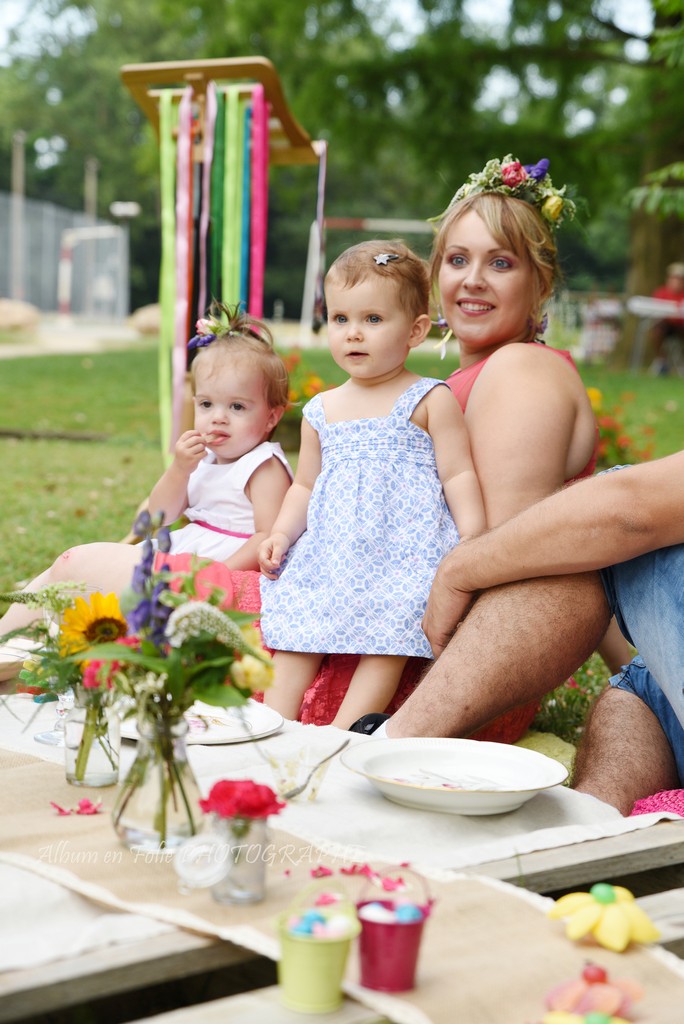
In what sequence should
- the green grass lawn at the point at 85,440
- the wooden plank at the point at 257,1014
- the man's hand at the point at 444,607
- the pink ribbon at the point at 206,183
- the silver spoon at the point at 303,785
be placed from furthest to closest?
1. the green grass lawn at the point at 85,440
2. the pink ribbon at the point at 206,183
3. the man's hand at the point at 444,607
4. the silver spoon at the point at 303,785
5. the wooden plank at the point at 257,1014

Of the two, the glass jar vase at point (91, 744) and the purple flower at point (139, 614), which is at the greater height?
the purple flower at point (139, 614)

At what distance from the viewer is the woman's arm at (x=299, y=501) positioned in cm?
306

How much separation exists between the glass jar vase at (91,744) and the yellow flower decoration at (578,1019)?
80 cm

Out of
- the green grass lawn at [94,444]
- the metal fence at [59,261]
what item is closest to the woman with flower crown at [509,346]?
the green grass lawn at [94,444]

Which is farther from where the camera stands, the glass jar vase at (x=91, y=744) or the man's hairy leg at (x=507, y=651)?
the man's hairy leg at (x=507, y=651)

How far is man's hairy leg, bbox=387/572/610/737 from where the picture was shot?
94.1 inches

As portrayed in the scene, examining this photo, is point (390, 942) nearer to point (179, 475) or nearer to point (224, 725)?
point (224, 725)

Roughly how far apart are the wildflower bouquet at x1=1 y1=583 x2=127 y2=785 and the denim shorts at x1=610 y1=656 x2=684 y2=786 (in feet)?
3.97

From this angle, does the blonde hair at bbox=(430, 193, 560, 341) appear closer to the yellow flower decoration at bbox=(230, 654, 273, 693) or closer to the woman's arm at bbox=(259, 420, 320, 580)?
the woman's arm at bbox=(259, 420, 320, 580)

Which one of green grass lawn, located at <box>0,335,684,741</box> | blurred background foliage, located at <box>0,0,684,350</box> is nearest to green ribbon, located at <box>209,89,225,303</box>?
green grass lawn, located at <box>0,335,684,741</box>

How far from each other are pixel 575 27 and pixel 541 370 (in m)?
13.2

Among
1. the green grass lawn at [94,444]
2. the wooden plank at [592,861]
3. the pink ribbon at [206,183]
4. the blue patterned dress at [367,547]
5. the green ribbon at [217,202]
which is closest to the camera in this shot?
the wooden plank at [592,861]

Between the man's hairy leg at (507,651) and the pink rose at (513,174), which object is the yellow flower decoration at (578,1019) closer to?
the man's hairy leg at (507,651)

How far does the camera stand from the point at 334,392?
3.17 meters
